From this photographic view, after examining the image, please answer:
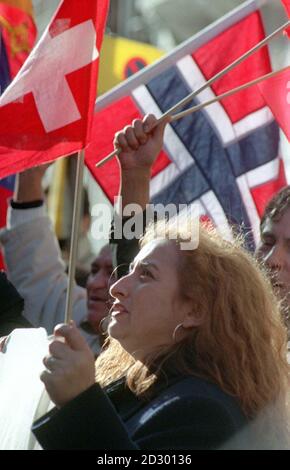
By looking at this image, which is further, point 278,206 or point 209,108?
A: point 209,108

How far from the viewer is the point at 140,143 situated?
3221 mm

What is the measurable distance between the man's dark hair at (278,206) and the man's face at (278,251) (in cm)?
1

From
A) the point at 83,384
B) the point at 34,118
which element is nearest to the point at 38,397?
the point at 83,384

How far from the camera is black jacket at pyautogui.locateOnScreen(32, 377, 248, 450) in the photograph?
2227 mm

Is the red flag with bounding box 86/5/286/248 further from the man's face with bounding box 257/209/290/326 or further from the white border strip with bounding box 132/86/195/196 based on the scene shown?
the man's face with bounding box 257/209/290/326

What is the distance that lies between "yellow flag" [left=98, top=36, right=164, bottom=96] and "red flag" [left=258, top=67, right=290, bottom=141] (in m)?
2.46

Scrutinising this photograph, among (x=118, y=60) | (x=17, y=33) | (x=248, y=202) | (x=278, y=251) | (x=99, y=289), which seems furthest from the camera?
(x=118, y=60)

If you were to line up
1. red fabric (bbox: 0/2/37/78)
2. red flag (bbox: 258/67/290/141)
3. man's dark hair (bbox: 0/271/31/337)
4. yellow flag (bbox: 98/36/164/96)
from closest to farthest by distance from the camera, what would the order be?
man's dark hair (bbox: 0/271/31/337), red flag (bbox: 258/67/290/141), red fabric (bbox: 0/2/37/78), yellow flag (bbox: 98/36/164/96)

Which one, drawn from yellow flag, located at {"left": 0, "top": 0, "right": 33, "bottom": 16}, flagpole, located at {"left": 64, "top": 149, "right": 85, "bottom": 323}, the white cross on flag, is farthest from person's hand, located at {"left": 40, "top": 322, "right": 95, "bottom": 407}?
yellow flag, located at {"left": 0, "top": 0, "right": 33, "bottom": 16}

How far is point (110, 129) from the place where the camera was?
4.07m

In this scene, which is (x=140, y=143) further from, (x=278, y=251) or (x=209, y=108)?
(x=209, y=108)

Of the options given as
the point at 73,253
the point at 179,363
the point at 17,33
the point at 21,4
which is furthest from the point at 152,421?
the point at 21,4

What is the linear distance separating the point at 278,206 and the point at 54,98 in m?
0.80
